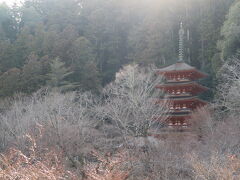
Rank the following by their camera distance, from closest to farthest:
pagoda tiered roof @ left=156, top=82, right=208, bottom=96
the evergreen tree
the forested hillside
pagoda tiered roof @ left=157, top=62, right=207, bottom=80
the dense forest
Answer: the dense forest, pagoda tiered roof @ left=157, top=62, right=207, bottom=80, pagoda tiered roof @ left=156, top=82, right=208, bottom=96, the evergreen tree, the forested hillside

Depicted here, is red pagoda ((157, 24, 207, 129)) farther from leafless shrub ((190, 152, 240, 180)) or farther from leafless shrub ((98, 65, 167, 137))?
leafless shrub ((190, 152, 240, 180))

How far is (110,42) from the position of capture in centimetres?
3381

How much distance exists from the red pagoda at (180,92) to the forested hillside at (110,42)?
4.46 m

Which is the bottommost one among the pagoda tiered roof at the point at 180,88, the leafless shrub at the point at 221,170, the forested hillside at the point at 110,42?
the leafless shrub at the point at 221,170

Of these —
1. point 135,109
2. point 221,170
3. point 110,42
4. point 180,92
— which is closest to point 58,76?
point 135,109

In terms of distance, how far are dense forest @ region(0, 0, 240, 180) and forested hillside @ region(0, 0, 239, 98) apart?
10 centimetres

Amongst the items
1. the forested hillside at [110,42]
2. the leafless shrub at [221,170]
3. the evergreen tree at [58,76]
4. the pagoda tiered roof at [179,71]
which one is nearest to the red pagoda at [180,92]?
the pagoda tiered roof at [179,71]

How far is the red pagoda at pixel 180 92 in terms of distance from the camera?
20.4 metres

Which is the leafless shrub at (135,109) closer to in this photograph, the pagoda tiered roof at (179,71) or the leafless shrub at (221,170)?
the pagoda tiered roof at (179,71)

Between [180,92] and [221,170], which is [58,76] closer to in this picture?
[180,92]

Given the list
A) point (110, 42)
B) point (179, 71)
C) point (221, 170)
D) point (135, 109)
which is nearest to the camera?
point (221, 170)

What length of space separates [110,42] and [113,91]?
11.9 meters

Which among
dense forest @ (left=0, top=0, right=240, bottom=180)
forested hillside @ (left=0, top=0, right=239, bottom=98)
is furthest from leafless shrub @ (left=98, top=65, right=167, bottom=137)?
forested hillside @ (left=0, top=0, right=239, bottom=98)

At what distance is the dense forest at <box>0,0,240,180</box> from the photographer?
460 inches
